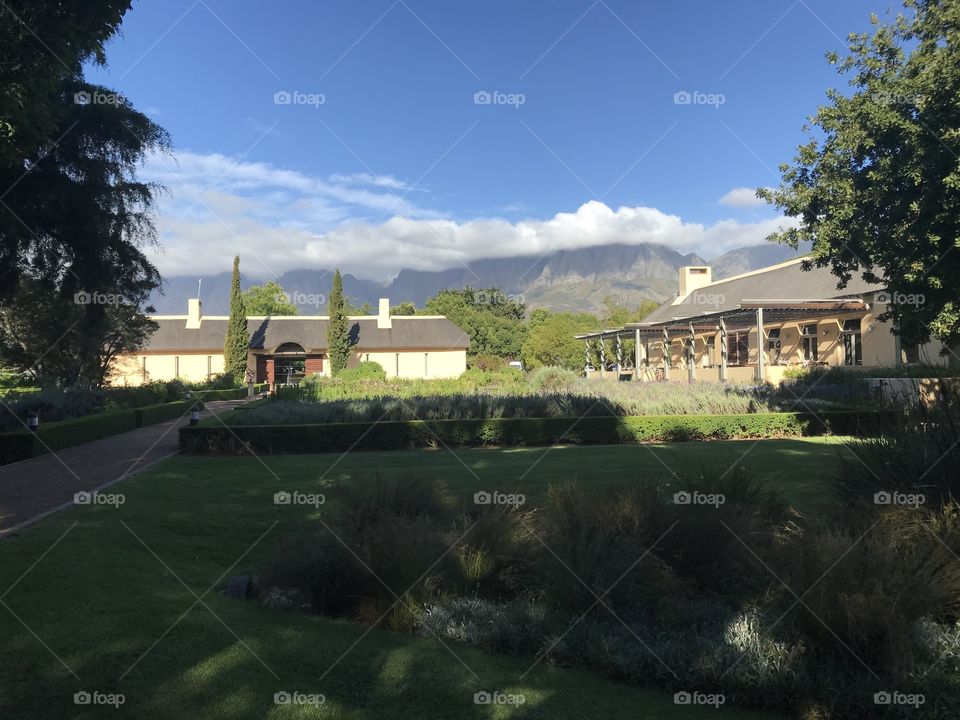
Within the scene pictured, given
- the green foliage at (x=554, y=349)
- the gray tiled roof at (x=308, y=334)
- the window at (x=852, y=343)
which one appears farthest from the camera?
the green foliage at (x=554, y=349)

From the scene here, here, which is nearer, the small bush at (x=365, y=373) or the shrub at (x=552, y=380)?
the shrub at (x=552, y=380)

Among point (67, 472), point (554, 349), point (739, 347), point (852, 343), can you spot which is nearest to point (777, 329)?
point (739, 347)

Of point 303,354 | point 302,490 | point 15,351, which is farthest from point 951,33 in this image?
point 303,354

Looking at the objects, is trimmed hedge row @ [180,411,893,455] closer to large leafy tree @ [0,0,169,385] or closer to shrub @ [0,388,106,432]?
shrub @ [0,388,106,432]

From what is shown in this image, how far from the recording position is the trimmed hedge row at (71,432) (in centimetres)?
1289

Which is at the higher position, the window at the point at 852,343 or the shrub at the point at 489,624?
the window at the point at 852,343

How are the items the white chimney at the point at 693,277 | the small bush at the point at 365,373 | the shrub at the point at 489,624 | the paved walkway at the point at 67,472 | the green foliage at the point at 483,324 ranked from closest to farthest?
the shrub at the point at 489,624 → the paved walkway at the point at 67,472 → the small bush at the point at 365,373 → the white chimney at the point at 693,277 → the green foliage at the point at 483,324

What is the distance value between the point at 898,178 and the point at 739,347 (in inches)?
893

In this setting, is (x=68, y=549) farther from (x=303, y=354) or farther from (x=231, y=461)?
(x=303, y=354)

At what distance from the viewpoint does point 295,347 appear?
49.2 meters

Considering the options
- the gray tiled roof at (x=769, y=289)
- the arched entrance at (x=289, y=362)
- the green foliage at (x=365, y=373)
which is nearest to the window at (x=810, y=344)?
the gray tiled roof at (x=769, y=289)

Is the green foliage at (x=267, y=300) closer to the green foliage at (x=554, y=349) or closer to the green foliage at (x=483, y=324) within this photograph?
the green foliage at (x=483, y=324)

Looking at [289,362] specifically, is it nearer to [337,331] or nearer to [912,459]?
[337,331]

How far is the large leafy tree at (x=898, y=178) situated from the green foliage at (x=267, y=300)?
66571 mm
